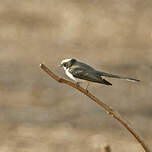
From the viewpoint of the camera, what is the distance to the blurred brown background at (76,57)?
10.6 meters

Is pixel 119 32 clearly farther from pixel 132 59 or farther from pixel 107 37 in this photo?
pixel 132 59

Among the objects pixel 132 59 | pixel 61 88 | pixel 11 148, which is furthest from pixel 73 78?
pixel 132 59

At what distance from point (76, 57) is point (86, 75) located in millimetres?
7284

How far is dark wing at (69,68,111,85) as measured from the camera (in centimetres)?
543

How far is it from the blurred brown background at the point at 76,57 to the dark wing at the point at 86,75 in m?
4.02

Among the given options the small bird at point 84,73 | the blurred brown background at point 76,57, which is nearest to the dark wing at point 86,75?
the small bird at point 84,73

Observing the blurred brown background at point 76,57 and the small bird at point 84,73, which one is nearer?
the small bird at point 84,73

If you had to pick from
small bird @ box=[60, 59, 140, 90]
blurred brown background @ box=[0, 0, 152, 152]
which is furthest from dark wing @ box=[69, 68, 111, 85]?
blurred brown background @ box=[0, 0, 152, 152]

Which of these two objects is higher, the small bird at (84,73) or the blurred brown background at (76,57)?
the small bird at (84,73)

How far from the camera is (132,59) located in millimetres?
13062

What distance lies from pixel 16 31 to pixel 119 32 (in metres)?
2.38

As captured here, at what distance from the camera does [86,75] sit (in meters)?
5.58

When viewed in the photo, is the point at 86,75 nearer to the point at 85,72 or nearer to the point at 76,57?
the point at 85,72

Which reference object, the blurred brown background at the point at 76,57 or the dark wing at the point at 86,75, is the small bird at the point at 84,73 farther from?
the blurred brown background at the point at 76,57
